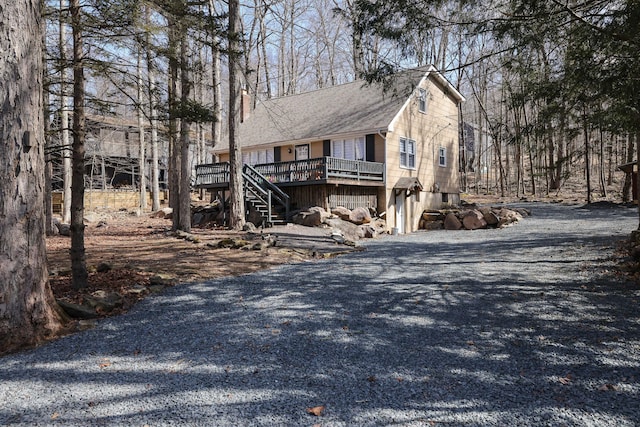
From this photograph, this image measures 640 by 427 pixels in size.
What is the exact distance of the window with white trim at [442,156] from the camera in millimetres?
23469

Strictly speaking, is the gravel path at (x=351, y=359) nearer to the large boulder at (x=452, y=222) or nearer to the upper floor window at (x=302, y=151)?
the large boulder at (x=452, y=222)

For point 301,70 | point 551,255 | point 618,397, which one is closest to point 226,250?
point 551,255

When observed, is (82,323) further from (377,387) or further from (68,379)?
(377,387)

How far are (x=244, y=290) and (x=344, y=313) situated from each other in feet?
6.62

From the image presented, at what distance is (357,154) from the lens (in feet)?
64.5

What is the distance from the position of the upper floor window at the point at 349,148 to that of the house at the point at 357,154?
1.9 inches

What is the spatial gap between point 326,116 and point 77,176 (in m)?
16.7

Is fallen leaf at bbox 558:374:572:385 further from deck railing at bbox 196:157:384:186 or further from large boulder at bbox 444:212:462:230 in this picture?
large boulder at bbox 444:212:462:230

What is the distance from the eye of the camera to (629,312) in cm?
534

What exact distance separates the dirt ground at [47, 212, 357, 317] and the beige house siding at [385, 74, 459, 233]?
20.2 ft

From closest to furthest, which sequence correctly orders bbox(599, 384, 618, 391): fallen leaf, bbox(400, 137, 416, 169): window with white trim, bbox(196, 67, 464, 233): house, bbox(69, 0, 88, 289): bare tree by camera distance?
bbox(599, 384, 618, 391): fallen leaf < bbox(69, 0, 88, 289): bare tree < bbox(196, 67, 464, 233): house < bbox(400, 137, 416, 169): window with white trim

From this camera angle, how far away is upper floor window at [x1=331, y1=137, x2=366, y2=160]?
64.1 feet

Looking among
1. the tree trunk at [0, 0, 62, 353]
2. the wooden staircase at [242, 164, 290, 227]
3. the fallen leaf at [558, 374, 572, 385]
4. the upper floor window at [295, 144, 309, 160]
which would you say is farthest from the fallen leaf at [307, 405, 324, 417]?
the upper floor window at [295, 144, 309, 160]

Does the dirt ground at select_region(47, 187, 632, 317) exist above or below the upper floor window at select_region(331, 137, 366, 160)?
below
